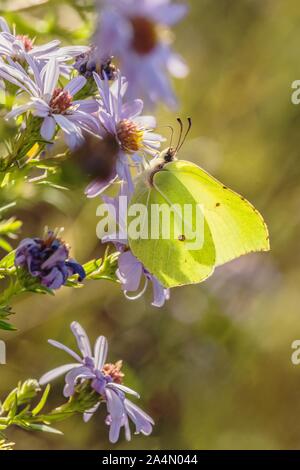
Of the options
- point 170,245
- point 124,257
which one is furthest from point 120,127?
point 170,245

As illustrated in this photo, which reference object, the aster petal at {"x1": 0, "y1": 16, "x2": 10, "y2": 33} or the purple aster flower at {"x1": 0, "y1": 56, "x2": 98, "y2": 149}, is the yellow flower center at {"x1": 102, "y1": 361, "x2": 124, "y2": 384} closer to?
the purple aster flower at {"x1": 0, "y1": 56, "x2": 98, "y2": 149}

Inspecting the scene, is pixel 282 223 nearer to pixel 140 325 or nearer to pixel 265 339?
pixel 265 339

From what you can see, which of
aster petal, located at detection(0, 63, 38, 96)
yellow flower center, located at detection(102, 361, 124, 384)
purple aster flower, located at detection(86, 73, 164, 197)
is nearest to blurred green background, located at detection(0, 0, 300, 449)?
yellow flower center, located at detection(102, 361, 124, 384)

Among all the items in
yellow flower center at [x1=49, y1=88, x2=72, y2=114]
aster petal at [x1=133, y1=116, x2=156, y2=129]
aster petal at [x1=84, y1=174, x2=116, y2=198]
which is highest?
aster petal at [x1=133, y1=116, x2=156, y2=129]

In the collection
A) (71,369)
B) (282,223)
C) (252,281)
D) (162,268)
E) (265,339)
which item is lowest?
(71,369)

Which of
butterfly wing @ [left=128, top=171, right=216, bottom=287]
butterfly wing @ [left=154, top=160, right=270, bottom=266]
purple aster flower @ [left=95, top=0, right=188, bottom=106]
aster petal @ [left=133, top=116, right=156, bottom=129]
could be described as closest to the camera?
purple aster flower @ [left=95, top=0, right=188, bottom=106]
